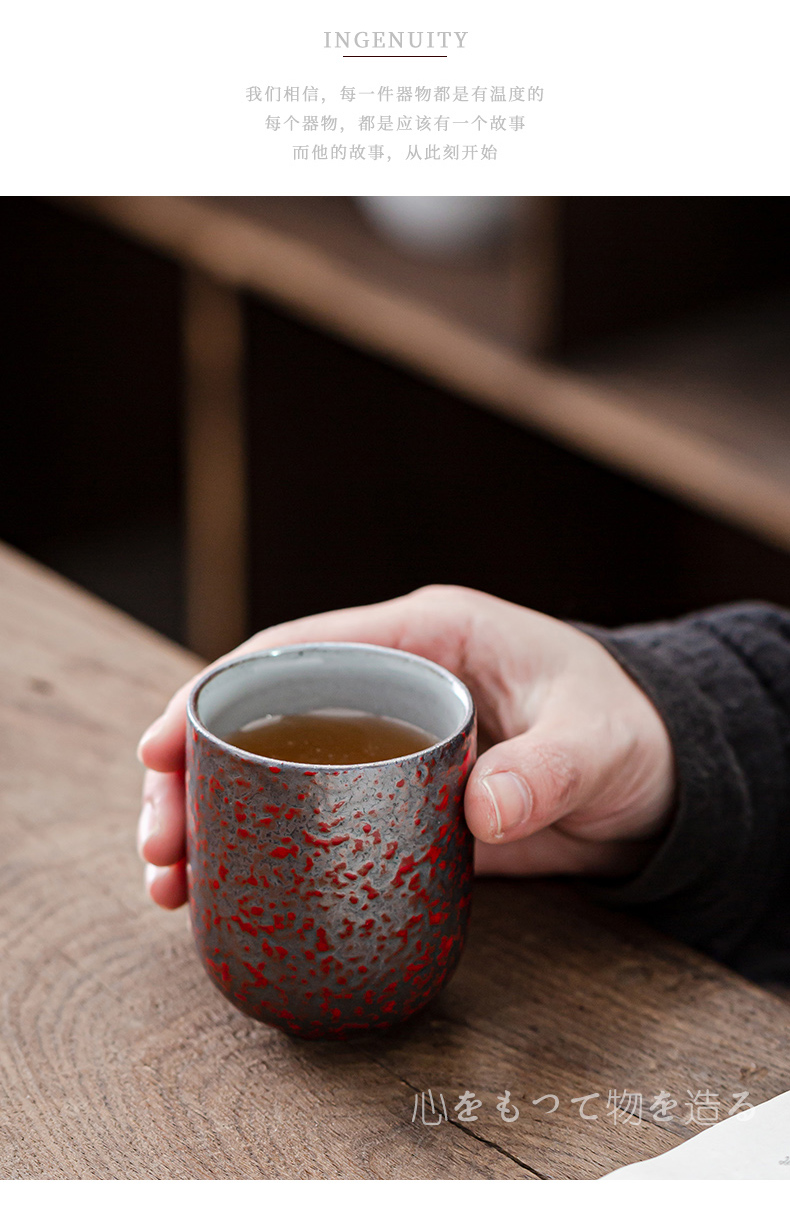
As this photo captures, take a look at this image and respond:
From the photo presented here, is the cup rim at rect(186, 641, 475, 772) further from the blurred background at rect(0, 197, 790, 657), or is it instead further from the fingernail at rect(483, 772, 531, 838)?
the blurred background at rect(0, 197, 790, 657)

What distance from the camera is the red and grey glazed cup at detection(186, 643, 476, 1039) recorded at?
0.47 metres

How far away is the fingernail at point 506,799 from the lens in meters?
0.50

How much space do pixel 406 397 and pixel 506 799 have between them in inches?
45.8

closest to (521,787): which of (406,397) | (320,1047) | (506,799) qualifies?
(506,799)

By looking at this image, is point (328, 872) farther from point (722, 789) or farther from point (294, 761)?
point (722, 789)

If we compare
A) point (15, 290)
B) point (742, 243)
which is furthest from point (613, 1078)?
point (15, 290)

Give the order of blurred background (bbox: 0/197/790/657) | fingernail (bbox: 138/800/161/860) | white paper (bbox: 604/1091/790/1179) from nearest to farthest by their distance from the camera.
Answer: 1. white paper (bbox: 604/1091/790/1179)
2. fingernail (bbox: 138/800/161/860)
3. blurred background (bbox: 0/197/790/657)

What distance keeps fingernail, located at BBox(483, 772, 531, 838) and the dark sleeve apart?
0.46 feet

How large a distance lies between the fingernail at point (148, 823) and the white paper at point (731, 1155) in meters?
0.24

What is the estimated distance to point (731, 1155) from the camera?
46cm

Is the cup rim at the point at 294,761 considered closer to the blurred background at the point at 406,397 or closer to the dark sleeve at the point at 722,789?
the dark sleeve at the point at 722,789

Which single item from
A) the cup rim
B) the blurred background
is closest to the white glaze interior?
the cup rim
